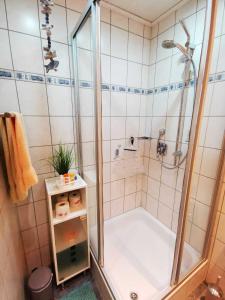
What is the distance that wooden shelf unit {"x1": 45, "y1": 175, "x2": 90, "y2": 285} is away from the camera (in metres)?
1.15

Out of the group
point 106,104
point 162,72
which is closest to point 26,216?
point 106,104

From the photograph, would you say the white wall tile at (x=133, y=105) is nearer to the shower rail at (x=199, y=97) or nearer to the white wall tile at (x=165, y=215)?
the shower rail at (x=199, y=97)

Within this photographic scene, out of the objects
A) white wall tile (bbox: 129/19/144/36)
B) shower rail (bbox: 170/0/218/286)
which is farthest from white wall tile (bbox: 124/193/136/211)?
white wall tile (bbox: 129/19/144/36)

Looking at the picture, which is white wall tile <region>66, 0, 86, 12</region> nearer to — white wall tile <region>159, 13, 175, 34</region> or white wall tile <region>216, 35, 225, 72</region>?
white wall tile <region>159, 13, 175, 34</region>

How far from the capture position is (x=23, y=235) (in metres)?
1.24

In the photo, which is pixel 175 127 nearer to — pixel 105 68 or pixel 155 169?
pixel 155 169

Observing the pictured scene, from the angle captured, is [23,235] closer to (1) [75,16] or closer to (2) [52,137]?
(2) [52,137]

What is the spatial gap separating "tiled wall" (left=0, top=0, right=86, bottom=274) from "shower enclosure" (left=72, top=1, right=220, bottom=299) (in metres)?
0.11

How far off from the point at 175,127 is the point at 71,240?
4.42 ft

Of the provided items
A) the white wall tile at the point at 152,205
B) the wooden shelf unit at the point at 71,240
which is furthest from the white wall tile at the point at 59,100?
the white wall tile at the point at 152,205

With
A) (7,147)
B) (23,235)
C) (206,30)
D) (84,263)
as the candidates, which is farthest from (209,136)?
(23,235)

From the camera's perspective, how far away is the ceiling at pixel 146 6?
3.98 feet

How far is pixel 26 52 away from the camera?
1018 millimetres

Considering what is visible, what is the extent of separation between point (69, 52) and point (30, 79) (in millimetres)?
362
